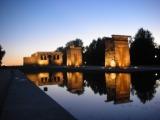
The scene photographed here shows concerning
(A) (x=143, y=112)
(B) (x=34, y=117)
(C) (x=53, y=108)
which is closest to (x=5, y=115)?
(B) (x=34, y=117)

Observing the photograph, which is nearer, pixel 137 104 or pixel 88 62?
pixel 137 104

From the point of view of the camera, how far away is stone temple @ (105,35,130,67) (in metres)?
27.7

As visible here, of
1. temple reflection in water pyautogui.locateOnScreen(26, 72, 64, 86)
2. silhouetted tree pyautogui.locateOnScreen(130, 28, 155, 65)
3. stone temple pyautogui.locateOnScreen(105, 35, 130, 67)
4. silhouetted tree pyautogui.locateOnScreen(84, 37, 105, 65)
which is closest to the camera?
temple reflection in water pyautogui.locateOnScreen(26, 72, 64, 86)

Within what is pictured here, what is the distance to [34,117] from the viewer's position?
5.35 meters

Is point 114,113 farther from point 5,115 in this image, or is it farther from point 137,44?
point 137,44

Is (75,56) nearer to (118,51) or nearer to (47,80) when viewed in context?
(118,51)

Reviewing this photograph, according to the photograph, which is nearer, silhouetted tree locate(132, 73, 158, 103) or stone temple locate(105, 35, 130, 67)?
silhouetted tree locate(132, 73, 158, 103)

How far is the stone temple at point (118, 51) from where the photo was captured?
90.9 feet

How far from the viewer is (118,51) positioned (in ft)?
91.0

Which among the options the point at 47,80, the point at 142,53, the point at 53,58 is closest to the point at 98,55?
the point at 142,53

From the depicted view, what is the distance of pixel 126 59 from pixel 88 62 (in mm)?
22956

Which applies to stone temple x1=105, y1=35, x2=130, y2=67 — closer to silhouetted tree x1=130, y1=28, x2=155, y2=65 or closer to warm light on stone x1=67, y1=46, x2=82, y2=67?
silhouetted tree x1=130, y1=28, x2=155, y2=65

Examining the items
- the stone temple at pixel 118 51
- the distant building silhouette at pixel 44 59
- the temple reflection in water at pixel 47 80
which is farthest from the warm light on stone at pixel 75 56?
the temple reflection in water at pixel 47 80

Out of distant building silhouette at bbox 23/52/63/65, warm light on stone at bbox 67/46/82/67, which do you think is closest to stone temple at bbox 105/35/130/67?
warm light on stone at bbox 67/46/82/67
